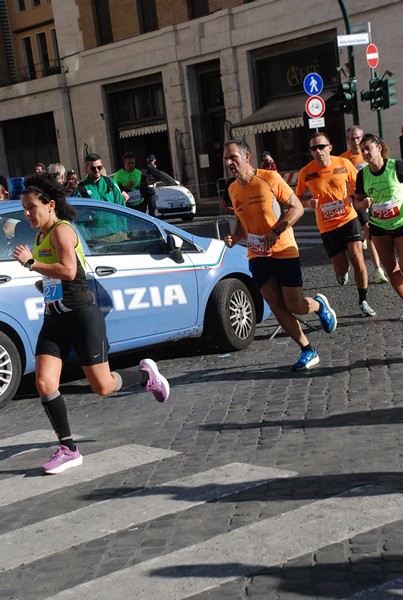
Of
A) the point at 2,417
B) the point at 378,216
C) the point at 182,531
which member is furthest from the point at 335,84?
the point at 182,531

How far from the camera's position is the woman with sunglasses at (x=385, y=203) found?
31.6 feet

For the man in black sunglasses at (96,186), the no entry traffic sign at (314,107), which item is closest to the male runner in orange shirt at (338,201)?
the man in black sunglasses at (96,186)

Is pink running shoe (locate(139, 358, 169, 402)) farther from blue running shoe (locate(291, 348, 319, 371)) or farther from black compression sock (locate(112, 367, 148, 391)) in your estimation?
blue running shoe (locate(291, 348, 319, 371))

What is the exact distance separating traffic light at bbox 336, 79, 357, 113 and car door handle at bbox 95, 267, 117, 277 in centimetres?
1763

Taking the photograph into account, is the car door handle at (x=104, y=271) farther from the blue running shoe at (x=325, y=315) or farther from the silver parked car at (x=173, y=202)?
the silver parked car at (x=173, y=202)

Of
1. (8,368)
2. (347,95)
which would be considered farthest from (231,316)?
(347,95)

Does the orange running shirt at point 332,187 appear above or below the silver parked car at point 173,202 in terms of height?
above

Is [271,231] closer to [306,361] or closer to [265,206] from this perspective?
[265,206]

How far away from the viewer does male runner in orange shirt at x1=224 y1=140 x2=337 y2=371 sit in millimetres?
8539

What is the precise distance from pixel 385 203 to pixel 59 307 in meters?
4.03

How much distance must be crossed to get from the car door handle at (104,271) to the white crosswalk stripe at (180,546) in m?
2.70

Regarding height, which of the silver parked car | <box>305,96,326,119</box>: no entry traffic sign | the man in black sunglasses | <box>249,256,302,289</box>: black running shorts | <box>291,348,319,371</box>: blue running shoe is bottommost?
the silver parked car

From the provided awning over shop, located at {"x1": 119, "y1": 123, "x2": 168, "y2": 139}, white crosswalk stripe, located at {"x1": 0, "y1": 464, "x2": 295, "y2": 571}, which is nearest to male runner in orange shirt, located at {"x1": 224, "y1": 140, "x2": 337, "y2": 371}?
white crosswalk stripe, located at {"x1": 0, "y1": 464, "x2": 295, "y2": 571}

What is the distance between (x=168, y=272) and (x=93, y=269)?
873 millimetres
